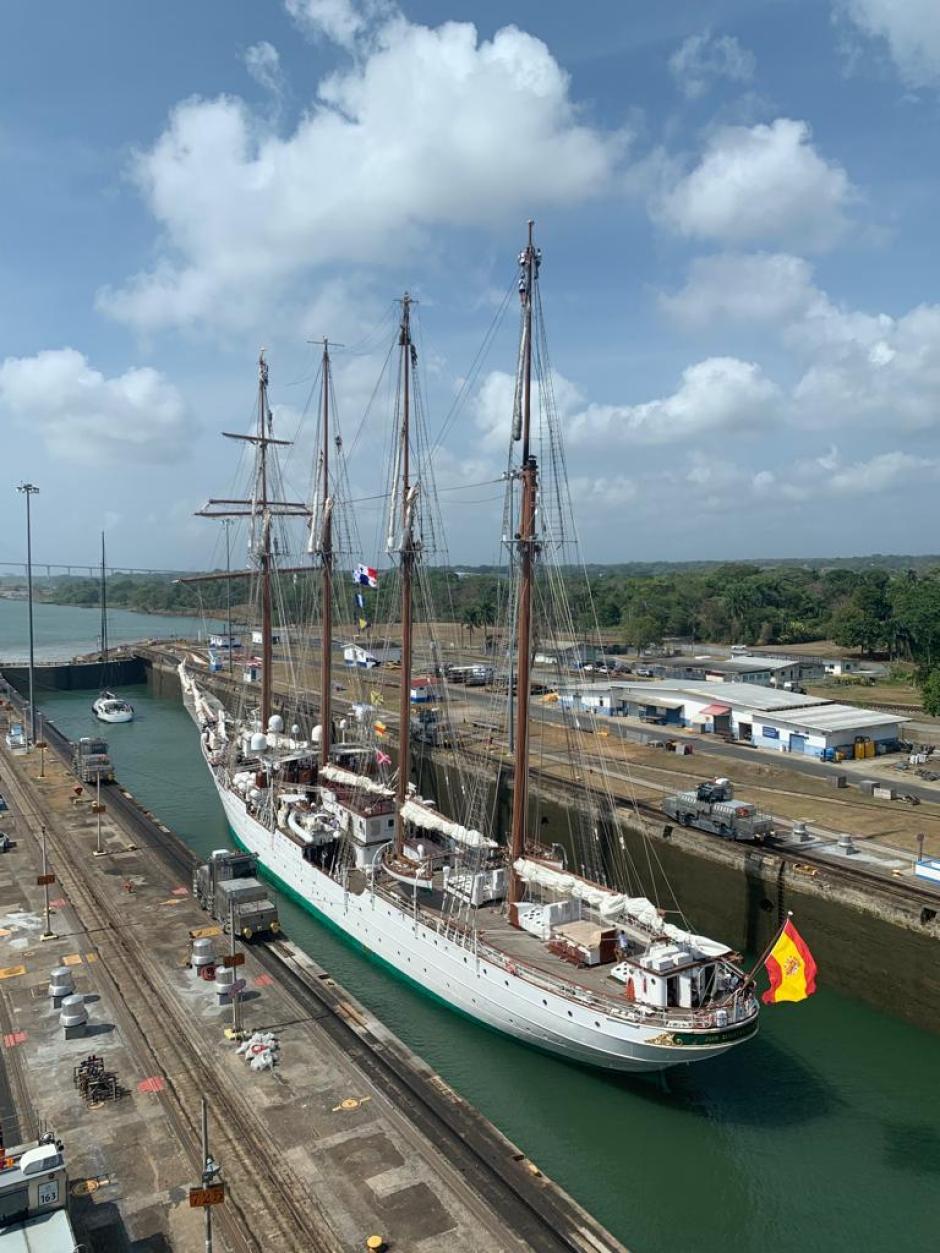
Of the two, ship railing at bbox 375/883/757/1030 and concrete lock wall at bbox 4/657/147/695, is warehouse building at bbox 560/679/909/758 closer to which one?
ship railing at bbox 375/883/757/1030

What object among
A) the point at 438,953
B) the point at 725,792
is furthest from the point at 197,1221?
the point at 725,792

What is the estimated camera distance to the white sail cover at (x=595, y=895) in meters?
31.4

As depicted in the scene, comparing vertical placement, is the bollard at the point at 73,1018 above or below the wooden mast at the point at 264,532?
below

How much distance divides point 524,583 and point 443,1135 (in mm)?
20675

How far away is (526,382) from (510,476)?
3766 mm

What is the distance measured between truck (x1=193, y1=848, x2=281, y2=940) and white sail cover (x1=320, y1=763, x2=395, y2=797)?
32.8 feet

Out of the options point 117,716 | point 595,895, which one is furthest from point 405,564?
point 117,716

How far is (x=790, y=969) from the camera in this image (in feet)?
87.4

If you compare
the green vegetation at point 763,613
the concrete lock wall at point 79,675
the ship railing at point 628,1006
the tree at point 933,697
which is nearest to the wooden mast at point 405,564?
the ship railing at point 628,1006

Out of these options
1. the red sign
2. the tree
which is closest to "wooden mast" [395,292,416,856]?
the red sign

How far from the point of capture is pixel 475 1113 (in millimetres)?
24734

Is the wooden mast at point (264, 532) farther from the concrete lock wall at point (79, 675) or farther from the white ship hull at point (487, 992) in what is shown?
the concrete lock wall at point (79, 675)

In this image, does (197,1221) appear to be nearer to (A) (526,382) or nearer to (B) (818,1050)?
(B) (818,1050)

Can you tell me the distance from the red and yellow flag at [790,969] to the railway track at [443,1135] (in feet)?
29.5
